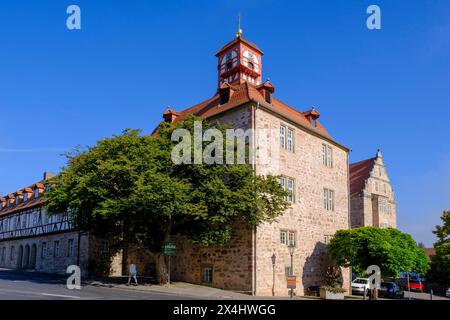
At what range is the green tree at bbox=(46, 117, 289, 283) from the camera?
70.3 ft

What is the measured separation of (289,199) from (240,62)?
13.0 m

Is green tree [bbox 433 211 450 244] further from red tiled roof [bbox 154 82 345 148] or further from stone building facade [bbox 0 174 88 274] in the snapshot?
stone building facade [bbox 0 174 88 274]

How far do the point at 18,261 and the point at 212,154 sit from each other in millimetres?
30344

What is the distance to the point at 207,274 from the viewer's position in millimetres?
26031

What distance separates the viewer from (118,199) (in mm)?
22531

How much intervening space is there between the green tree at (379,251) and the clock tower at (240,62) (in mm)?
14772

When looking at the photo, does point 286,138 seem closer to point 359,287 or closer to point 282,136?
point 282,136

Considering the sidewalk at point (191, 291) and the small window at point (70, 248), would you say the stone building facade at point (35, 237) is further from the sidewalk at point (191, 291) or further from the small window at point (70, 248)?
the sidewalk at point (191, 291)

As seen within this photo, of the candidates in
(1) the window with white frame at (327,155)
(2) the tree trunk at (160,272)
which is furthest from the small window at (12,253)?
(1) the window with white frame at (327,155)

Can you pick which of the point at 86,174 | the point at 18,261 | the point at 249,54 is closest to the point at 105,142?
the point at 86,174

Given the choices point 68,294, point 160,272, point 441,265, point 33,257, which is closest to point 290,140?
point 160,272

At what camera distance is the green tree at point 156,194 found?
21438mm

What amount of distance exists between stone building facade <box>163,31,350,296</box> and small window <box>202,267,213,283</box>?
59 millimetres

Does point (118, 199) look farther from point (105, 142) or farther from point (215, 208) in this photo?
point (215, 208)
